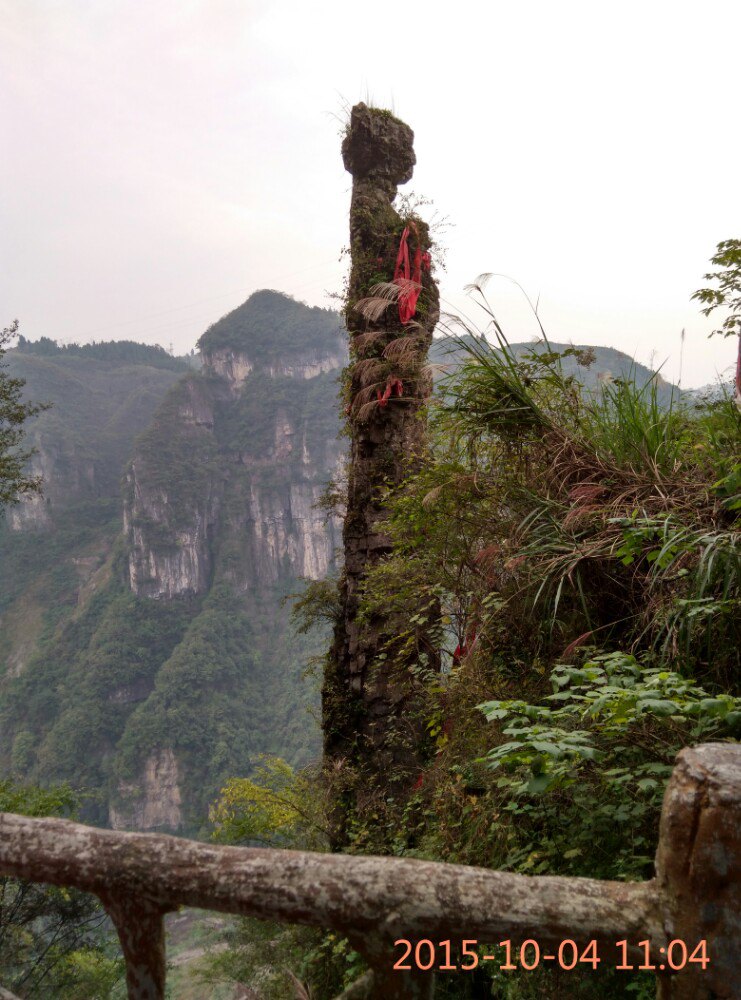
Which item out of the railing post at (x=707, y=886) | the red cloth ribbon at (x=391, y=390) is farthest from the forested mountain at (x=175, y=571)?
the railing post at (x=707, y=886)

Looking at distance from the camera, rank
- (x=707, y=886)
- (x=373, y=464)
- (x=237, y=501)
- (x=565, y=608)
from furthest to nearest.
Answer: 1. (x=237, y=501)
2. (x=373, y=464)
3. (x=565, y=608)
4. (x=707, y=886)

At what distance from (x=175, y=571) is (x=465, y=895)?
64638 millimetres

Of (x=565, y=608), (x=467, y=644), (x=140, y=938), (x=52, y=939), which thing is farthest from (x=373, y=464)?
(x=52, y=939)

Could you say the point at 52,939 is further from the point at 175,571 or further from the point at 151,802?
the point at 175,571

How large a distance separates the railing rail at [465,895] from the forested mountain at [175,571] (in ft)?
151

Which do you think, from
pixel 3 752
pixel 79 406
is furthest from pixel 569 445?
pixel 79 406

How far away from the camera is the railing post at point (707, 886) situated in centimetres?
80

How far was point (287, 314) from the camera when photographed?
7738cm

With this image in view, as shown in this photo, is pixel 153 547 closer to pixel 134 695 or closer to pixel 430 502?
pixel 134 695

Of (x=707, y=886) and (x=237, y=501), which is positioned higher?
(x=237, y=501)

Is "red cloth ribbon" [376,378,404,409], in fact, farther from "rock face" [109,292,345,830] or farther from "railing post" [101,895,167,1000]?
"rock face" [109,292,345,830]

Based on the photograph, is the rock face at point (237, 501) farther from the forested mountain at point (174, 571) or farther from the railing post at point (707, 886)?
the railing post at point (707, 886)

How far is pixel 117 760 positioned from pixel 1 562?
Answer: 30.8 metres

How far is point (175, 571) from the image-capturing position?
2437 inches
